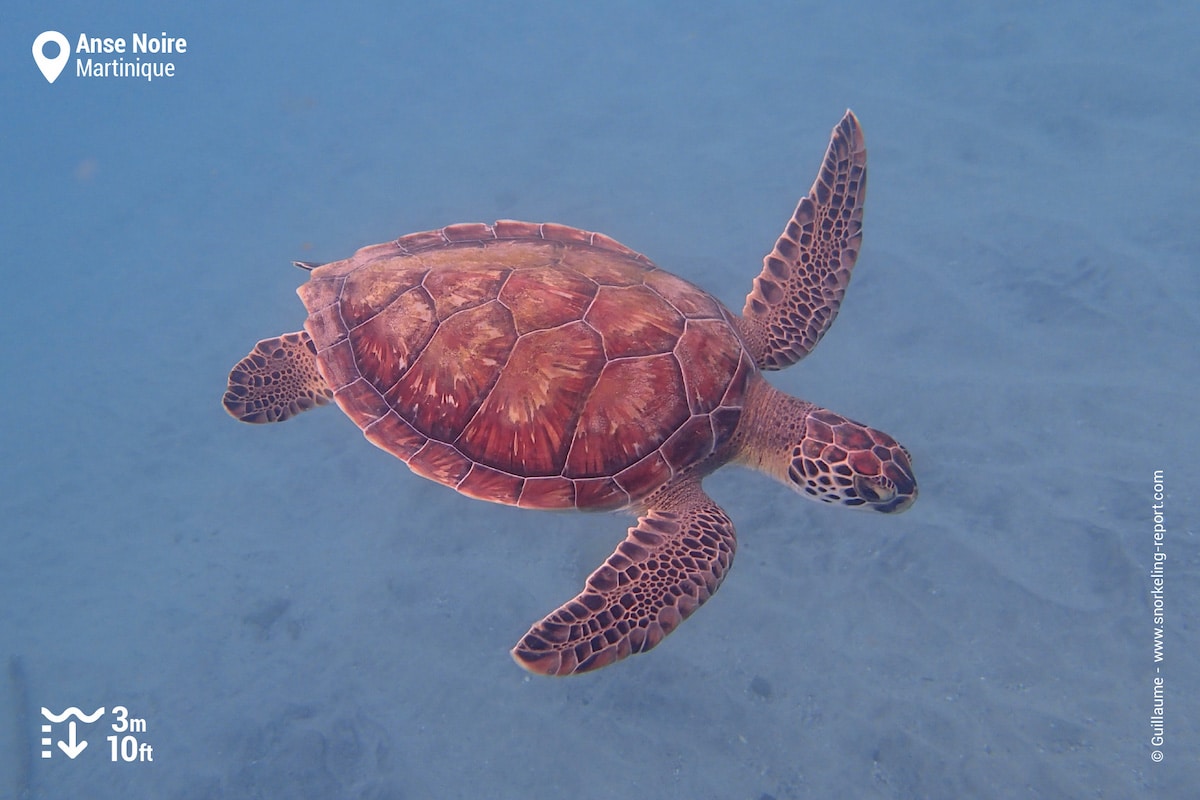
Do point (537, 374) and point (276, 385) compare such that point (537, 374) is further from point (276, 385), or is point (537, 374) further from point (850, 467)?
point (276, 385)

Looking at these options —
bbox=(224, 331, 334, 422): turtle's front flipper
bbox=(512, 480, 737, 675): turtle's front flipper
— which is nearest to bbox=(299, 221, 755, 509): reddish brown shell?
bbox=(512, 480, 737, 675): turtle's front flipper

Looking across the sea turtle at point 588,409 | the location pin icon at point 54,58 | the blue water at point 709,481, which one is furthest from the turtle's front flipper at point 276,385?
the location pin icon at point 54,58

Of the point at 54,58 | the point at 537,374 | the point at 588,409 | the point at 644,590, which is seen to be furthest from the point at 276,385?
the point at 54,58

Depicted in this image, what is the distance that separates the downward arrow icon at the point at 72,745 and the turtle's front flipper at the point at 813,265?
26.0ft

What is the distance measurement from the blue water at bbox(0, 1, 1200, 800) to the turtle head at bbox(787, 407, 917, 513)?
66.6 inches

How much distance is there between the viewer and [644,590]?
3.39 metres

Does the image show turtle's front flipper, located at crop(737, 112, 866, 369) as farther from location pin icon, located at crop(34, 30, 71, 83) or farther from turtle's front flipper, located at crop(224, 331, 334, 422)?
location pin icon, located at crop(34, 30, 71, 83)

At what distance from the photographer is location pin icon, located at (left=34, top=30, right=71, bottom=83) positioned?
56.0 ft

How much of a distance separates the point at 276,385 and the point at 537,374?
245cm

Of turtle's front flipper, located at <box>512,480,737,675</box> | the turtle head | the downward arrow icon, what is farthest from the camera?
the downward arrow icon

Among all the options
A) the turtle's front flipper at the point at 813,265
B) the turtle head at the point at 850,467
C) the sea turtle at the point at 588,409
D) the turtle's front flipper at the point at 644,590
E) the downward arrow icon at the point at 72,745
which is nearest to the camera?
→ the turtle's front flipper at the point at 644,590

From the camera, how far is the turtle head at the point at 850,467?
361 cm

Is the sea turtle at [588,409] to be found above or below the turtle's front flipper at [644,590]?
above

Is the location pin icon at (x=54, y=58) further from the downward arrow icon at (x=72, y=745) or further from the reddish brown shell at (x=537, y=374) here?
the reddish brown shell at (x=537, y=374)
